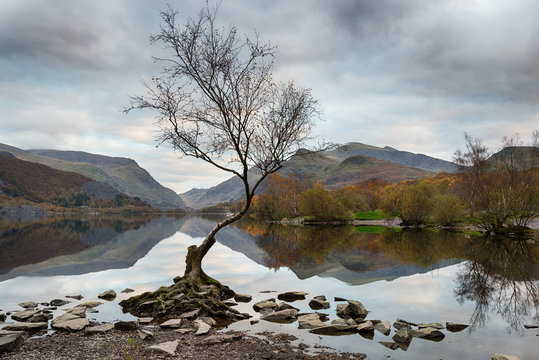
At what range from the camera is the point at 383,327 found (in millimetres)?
12172

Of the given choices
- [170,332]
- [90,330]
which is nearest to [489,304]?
[170,332]

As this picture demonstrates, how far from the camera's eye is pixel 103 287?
66.4 ft

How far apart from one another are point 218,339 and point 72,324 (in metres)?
5.38

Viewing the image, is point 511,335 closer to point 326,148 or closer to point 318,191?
point 326,148

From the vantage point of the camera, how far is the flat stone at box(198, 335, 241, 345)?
10.5 metres

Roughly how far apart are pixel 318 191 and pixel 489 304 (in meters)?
72.3

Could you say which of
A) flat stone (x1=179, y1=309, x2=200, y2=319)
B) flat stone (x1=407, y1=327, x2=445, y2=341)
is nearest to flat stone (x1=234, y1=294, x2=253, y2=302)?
flat stone (x1=179, y1=309, x2=200, y2=319)

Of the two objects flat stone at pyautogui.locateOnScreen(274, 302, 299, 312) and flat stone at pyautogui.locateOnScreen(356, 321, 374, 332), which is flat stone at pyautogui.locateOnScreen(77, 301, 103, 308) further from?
flat stone at pyautogui.locateOnScreen(356, 321, 374, 332)

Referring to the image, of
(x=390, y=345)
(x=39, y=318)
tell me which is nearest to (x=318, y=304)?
(x=390, y=345)

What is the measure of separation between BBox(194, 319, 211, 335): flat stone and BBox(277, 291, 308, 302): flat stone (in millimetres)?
5659

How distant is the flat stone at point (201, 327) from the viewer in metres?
11.6

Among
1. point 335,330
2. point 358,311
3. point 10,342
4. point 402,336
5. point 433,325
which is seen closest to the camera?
point 10,342

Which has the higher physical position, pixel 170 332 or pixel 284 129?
pixel 284 129

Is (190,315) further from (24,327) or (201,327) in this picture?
(24,327)
